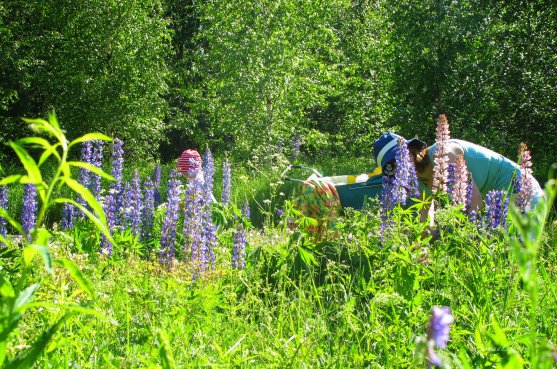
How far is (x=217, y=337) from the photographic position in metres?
2.78

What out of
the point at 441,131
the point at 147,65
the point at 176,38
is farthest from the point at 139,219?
the point at 176,38

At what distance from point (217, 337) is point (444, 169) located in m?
1.58

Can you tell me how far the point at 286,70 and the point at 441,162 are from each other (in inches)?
630

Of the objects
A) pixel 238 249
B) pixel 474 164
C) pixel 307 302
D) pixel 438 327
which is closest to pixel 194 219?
pixel 238 249

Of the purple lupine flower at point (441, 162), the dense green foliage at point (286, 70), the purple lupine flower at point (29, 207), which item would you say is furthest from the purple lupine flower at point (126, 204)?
the dense green foliage at point (286, 70)

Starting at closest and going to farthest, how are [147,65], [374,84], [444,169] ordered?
[444,169], [147,65], [374,84]

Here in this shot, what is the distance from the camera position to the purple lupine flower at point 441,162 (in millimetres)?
3523

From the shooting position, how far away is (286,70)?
19.4 m

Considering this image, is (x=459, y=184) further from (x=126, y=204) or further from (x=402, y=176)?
(x=126, y=204)

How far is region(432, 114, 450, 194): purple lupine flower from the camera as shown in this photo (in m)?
3.52

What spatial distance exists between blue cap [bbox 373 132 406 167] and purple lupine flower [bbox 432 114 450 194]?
690 mm

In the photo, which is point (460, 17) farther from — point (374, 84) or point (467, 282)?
point (467, 282)

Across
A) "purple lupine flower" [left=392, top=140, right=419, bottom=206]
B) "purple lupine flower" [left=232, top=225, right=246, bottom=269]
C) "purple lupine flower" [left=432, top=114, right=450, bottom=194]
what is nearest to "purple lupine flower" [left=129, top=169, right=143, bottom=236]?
"purple lupine flower" [left=232, top=225, right=246, bottom=269]

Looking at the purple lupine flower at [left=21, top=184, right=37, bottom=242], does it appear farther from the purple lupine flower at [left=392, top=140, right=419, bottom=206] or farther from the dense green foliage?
the dense green foliage
